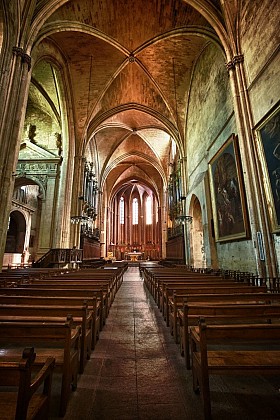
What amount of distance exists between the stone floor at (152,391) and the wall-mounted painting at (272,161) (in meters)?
4.45

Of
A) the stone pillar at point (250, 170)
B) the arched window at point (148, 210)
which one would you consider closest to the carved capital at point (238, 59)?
the stone pillar at point (250, 170)

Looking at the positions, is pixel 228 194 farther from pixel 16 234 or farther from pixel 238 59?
pixel 16 234

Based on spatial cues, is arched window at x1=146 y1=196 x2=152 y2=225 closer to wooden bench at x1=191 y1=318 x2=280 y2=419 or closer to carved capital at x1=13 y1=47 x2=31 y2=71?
carved capital at x1=13 y1=47 x2=31 y2=71

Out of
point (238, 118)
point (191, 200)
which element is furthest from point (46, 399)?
point (191, 200)

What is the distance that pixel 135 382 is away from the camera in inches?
79.0

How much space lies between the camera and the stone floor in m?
1.60

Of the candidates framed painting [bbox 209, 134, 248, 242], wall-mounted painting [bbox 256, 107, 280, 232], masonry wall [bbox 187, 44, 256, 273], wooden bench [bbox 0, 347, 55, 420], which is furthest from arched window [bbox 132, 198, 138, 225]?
wooden bench [bbox 0, 347, 55, 420]

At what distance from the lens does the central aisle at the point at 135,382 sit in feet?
5.34

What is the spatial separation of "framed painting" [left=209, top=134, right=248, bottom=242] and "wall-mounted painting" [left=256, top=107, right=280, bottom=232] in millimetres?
1286

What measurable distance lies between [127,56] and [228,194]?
1003 centimetres

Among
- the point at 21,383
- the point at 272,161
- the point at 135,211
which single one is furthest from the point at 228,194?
the point at 135,211

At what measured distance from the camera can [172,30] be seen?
34.7ft

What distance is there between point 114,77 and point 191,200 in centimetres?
913

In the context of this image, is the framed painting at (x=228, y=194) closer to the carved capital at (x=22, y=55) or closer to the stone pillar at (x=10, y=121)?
the stone pillar at (x=10, y=121)
